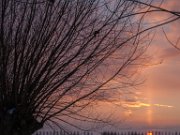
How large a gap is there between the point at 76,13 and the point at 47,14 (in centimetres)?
70

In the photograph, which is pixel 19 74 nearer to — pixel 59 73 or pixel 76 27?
pixel 59 73

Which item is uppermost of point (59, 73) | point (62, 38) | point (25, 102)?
point (62, 38)

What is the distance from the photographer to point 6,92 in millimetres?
11000

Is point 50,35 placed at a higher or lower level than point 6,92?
higher

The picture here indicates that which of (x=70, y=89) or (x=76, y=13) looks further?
Result: (x=70, y=89)

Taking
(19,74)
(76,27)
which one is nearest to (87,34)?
(76,27)

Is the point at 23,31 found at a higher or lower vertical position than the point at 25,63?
higher

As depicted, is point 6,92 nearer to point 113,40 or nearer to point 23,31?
point 23,31

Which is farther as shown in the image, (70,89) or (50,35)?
(70,89)

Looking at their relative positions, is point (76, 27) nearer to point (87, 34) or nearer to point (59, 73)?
point (87, 34)

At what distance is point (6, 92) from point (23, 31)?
1530mm

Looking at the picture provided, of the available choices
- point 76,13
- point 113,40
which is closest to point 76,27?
point 76,13

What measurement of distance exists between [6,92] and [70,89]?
1.71m

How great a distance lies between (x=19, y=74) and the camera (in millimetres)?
10961
